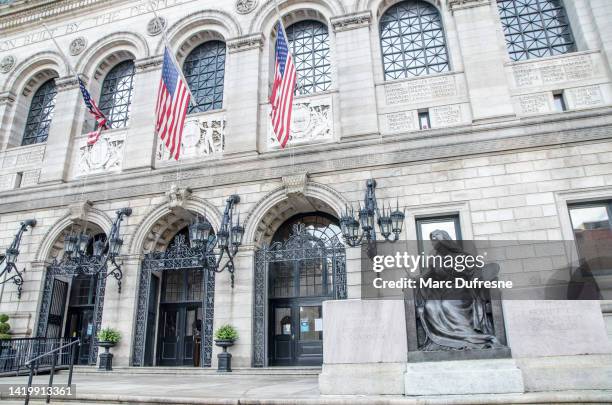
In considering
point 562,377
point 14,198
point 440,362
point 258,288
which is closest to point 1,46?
point 14,198

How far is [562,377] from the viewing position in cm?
704

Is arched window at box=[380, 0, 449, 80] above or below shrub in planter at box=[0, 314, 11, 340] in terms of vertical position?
above

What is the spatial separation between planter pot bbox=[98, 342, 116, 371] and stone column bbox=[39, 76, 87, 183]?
24.5 feet

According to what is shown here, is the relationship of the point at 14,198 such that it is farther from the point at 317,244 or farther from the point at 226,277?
the point at 317,244

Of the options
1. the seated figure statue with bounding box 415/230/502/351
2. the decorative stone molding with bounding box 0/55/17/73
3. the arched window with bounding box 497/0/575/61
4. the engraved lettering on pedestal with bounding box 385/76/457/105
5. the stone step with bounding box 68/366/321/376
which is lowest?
the stone step with bounding box 68/366/321/376

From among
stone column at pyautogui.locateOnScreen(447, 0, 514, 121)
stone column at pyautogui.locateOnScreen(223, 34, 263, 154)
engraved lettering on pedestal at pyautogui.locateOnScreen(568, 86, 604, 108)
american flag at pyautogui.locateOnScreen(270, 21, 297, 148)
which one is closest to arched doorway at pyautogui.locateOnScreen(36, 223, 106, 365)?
stone column at pyautogui.locateOnScreen(223, 34, 263, 154)

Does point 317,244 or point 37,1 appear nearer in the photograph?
point 317,244

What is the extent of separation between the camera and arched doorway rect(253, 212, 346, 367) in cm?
1468

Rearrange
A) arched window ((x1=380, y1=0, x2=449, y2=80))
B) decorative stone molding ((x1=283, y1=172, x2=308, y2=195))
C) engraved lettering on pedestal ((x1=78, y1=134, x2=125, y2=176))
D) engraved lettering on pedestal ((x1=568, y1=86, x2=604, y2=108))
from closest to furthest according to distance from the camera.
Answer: engraved lettering on pedestal ((x1=568, y1=86, x2=604, y2=108)) → decorative stone molding ((x1=283, y1=172, x2=308, y2=195)) → arched window ((x1=380, y1=0, x2=449, y2=80)) → engraved lettering on pedestal ((x1=78, y1=134, x2=125, y2=176))

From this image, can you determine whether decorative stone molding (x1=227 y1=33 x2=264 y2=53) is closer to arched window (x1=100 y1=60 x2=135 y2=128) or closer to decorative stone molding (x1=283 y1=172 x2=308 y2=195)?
arched window (x1=100 y1=60 x2=135 y2=128)

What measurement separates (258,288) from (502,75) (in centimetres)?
1092

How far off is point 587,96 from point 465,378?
11.4 meters

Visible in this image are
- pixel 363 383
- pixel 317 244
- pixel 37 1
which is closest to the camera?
pixel 363 383

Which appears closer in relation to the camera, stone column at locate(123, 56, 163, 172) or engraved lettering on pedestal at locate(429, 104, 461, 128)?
engraved lettering on pedestal at locate(429, 104, 461, 128)
